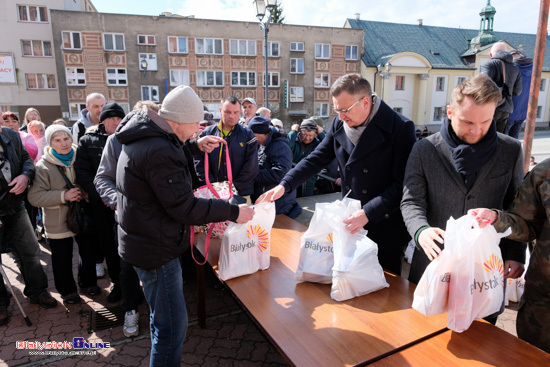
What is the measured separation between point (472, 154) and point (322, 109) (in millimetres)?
28510

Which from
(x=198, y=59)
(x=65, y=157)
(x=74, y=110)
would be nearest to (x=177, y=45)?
(x=198, y=59)

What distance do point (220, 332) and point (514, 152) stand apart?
2.67 m

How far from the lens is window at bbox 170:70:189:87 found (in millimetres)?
25703

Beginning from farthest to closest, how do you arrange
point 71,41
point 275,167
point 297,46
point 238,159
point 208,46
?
point 297,46 < point 208,46 < point 71,41 < point 275,167 < point 238,159

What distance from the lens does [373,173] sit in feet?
7.77

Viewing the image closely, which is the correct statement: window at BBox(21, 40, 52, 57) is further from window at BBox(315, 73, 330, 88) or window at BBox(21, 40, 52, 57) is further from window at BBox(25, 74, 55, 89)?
window at BBox(315, 73, 330, 88)

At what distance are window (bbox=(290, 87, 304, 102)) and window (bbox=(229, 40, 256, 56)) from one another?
418 centimetres

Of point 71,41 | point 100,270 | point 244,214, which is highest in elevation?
point 71,41

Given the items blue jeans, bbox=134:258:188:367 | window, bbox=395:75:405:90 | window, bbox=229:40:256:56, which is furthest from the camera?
window, bbox=395:75:405:90

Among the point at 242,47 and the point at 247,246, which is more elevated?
the point at 242,47

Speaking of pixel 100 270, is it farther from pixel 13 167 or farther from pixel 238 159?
pixel 238 159

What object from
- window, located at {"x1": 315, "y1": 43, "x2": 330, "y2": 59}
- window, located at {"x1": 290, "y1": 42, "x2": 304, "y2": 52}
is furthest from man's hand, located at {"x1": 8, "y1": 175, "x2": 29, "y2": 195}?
window, located at {"x1": 315, "y1": 43, "x2": 330, "y2": 59}

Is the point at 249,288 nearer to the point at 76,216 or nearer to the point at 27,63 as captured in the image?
the point at 76,216

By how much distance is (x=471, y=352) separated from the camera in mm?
1528
